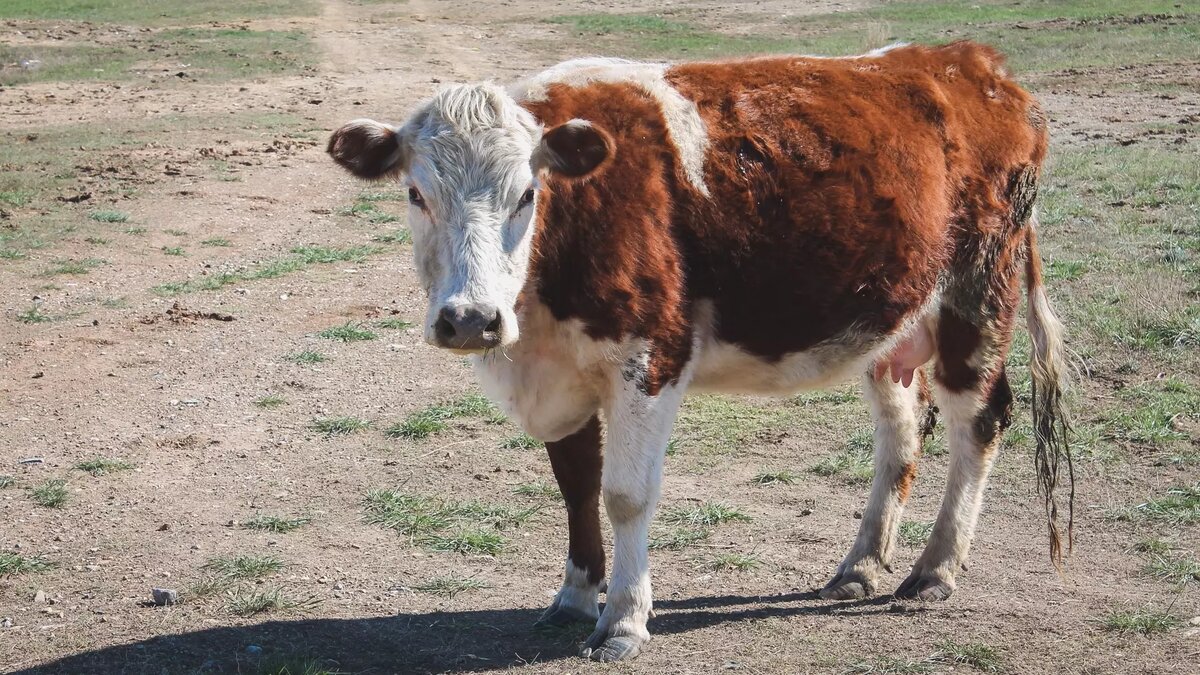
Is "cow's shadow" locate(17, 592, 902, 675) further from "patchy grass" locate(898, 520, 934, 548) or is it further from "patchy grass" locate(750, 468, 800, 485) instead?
"patchy grass" locate(750, 468, 800, 485)

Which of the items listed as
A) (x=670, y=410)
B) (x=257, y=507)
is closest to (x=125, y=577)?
(x=257, y=507)

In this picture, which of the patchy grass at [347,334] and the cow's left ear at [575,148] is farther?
the patchy grass at [347,334]

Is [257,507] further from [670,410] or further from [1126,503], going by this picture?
[1126,503]

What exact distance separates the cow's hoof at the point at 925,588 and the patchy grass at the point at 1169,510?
1.30 meters

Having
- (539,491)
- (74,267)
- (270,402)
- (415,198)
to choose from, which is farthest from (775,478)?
(74,267)

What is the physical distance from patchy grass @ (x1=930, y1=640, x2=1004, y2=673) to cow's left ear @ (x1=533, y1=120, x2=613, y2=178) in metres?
2.26

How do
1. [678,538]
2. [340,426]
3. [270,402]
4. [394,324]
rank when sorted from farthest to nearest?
[394,324], [270,402], [340,426], [678,538]

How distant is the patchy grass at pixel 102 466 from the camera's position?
7340mm

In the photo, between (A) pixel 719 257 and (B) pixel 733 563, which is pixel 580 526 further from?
(A) pixel 719 257

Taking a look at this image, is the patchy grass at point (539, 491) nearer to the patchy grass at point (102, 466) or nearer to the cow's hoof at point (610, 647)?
the cow's hoof at point (610, 647)

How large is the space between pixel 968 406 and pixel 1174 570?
112cm

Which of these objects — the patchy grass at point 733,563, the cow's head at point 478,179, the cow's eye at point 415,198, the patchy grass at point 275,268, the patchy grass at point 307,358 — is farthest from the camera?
the patchy grass at point 275,268

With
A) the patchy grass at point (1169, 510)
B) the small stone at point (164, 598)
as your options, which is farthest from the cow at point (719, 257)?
the small stone at point (164, 598)

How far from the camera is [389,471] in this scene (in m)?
7.47
